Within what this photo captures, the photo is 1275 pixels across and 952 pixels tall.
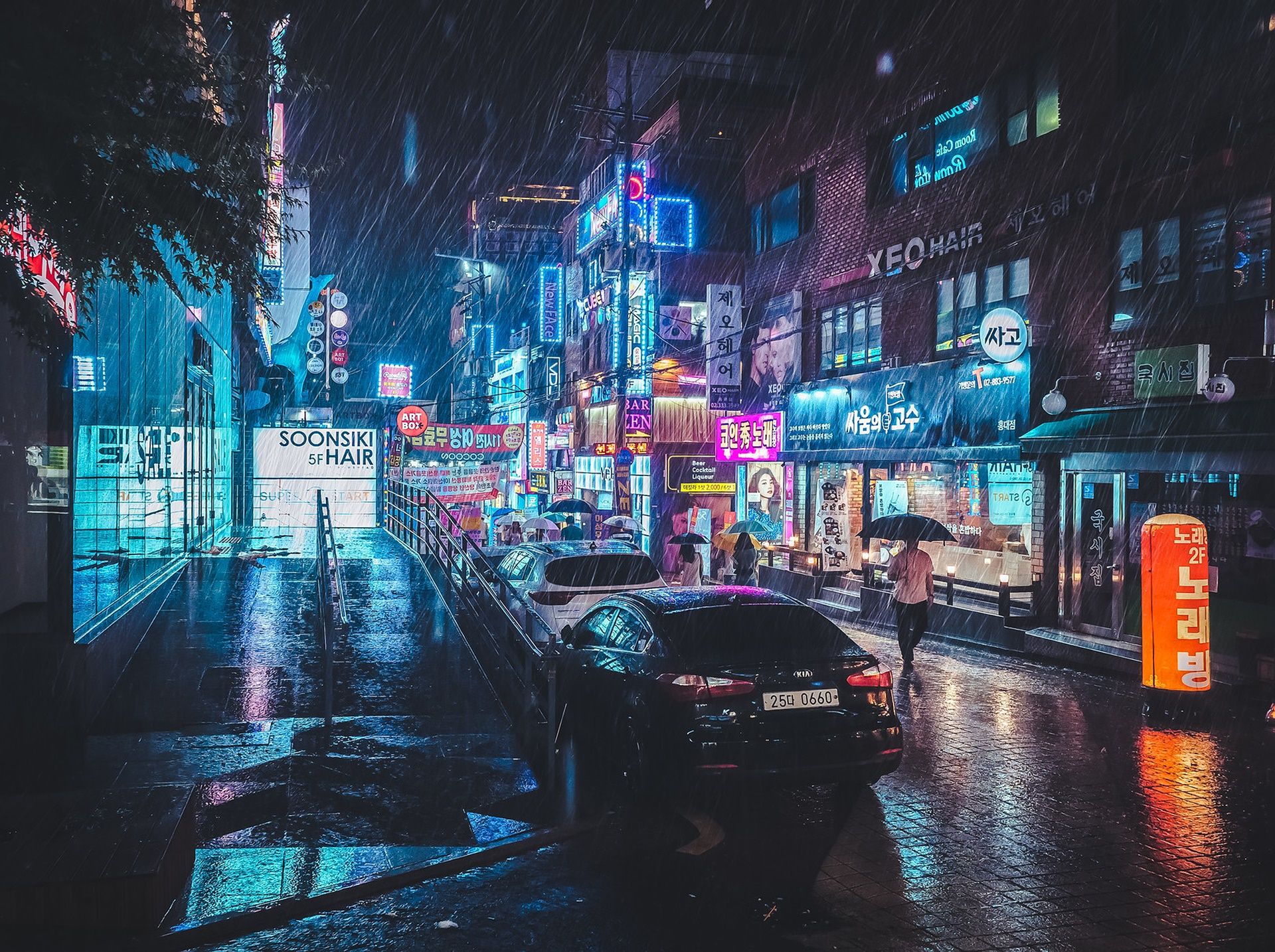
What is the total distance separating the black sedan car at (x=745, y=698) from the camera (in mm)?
7355

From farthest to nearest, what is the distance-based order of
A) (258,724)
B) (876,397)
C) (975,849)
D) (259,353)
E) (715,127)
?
(259,353) < (715,127) < (876,397) < (258,724) < (975,849)

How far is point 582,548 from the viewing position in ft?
47.8

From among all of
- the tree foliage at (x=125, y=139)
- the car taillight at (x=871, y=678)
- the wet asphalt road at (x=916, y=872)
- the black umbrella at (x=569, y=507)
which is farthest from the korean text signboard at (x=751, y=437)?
the tree foliage at (x=125, y=139)

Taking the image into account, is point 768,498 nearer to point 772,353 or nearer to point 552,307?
point 772,353

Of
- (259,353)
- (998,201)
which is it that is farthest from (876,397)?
(259,353)

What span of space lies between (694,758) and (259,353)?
114ft

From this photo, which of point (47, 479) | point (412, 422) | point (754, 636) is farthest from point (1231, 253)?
point (412, 422)

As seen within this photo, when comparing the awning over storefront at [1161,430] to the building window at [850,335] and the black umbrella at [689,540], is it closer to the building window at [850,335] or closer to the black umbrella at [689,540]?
the black umbrella at [689,540]

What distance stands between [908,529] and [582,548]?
4868 mm

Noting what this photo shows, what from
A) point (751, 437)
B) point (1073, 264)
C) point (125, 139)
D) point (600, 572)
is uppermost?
point (1073, 264)

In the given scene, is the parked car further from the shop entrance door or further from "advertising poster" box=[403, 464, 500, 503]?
"advertising poster" box=[403, 464, 500, 503]

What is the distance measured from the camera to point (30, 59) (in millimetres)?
5305

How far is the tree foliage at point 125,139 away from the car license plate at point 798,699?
4.51m

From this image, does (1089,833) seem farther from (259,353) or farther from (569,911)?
(259,353)
